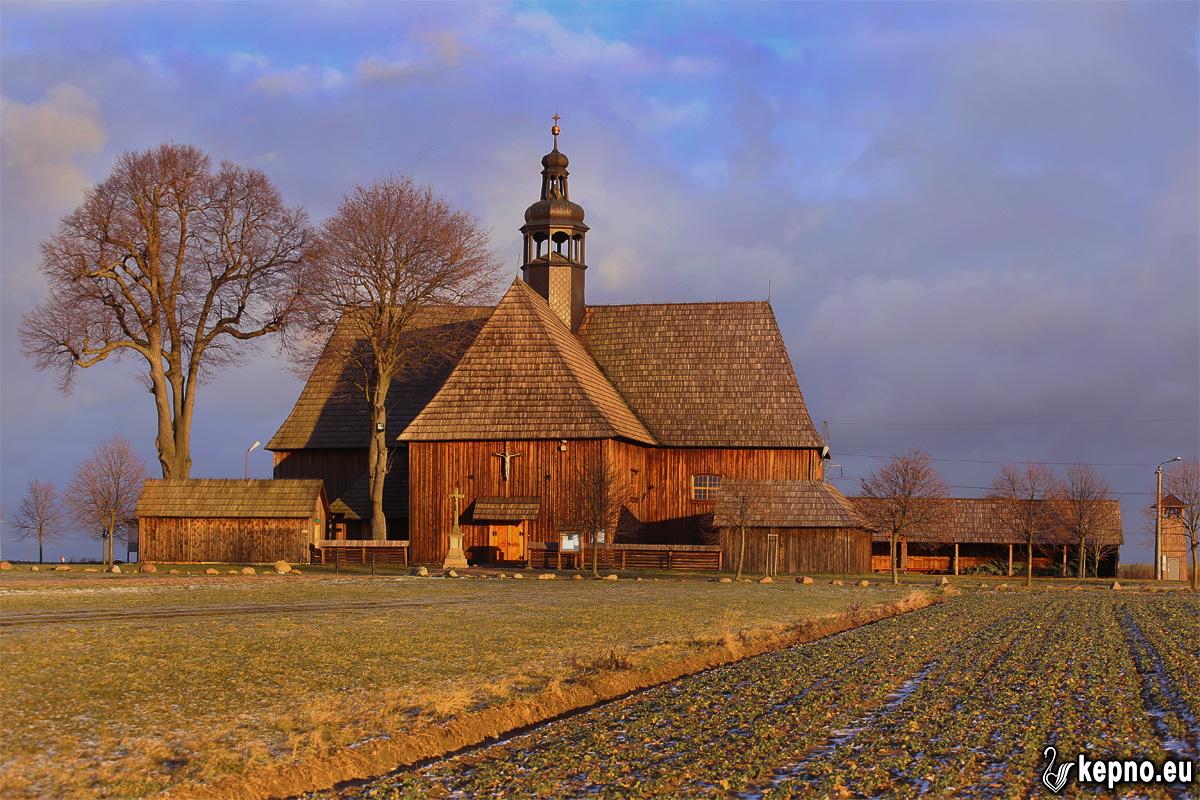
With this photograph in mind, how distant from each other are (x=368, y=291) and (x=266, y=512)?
9.75 m

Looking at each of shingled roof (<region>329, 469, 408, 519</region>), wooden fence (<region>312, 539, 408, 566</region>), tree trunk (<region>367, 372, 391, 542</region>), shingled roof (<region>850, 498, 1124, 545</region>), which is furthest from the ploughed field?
shingled roof (<region>850, 498, 1124, 545</region>)

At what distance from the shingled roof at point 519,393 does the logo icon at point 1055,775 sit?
37.8m

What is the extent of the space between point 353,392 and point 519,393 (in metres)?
11.6

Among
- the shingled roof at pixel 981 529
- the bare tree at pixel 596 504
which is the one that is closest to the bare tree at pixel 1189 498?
the shingled roof at pixel 981 529

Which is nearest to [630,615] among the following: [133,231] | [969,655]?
[969,655]

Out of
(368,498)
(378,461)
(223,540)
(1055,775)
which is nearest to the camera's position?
(1055,775)

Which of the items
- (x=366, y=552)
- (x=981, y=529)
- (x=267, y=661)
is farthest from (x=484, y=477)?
(x=267, y=661)

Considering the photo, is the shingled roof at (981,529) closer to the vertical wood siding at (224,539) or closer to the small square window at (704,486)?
the small square window at (704,486)

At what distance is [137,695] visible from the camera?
1320 centimetres

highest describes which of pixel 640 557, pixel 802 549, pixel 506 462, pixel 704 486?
pixel 506 462

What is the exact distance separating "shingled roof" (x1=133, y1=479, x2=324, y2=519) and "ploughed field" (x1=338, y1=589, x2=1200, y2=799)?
33.5 metres

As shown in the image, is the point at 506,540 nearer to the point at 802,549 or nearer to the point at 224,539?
the point at 224,539

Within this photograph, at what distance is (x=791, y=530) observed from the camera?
49781mm

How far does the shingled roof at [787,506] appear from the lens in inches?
1941
